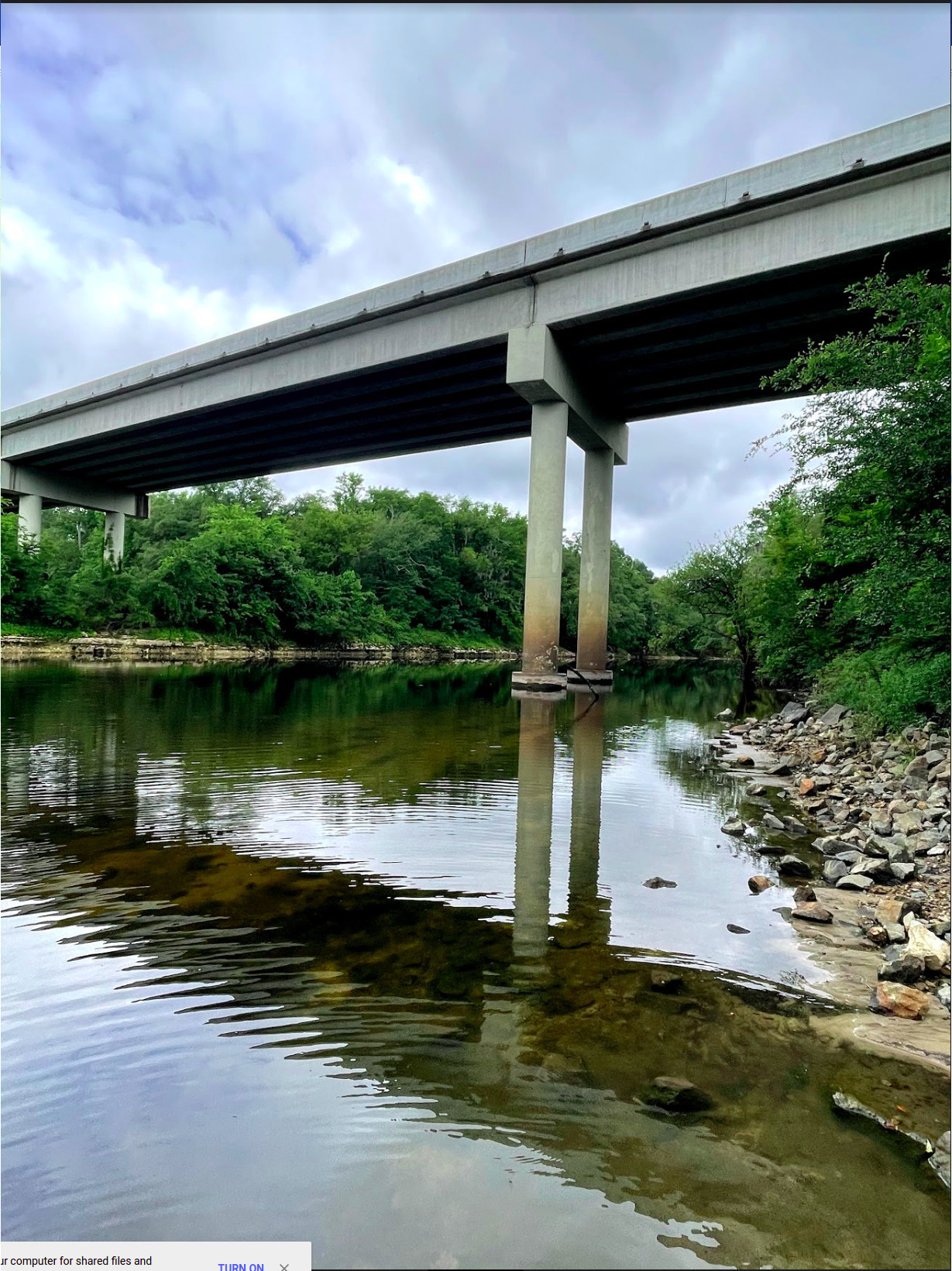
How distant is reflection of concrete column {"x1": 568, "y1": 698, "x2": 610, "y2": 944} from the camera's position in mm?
4480

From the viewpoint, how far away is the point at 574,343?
76.5ft

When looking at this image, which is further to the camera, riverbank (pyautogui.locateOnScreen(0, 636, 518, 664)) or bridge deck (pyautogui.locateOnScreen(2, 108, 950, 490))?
riverbank (pyautogui.locateOnScreen(0, 636, 518, 664))

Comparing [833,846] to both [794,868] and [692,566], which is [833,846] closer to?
[794,868]

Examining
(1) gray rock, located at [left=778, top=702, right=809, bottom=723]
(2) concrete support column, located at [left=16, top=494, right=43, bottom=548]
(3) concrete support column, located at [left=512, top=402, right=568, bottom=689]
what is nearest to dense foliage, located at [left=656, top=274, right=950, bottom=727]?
(1) gray rock, located at [left=778, top=702, right=809, bottom=723]

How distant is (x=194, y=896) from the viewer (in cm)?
474

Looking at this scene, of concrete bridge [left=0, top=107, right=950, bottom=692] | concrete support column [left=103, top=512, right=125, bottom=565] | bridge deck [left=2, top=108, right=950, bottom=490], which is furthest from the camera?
concrete support column [left=103, top=512, right=125, bottom=565]

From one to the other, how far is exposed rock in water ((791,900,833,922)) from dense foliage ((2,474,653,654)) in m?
40.7

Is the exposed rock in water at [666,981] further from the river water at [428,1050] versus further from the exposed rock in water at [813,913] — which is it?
the exposed rock in water at [813,913]

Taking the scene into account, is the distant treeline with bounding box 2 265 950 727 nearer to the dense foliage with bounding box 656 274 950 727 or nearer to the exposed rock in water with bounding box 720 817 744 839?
the dense foliage with bounding box 656 274 950 727

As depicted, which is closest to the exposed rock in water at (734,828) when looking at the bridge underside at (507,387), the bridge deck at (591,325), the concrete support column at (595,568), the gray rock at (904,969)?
the gray rock at (904,969)

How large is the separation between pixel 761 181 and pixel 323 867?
19.1 m

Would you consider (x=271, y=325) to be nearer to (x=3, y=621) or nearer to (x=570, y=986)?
(x=3, y=621)

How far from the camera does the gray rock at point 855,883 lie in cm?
533

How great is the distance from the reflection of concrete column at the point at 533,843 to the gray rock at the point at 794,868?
184 centimetres
